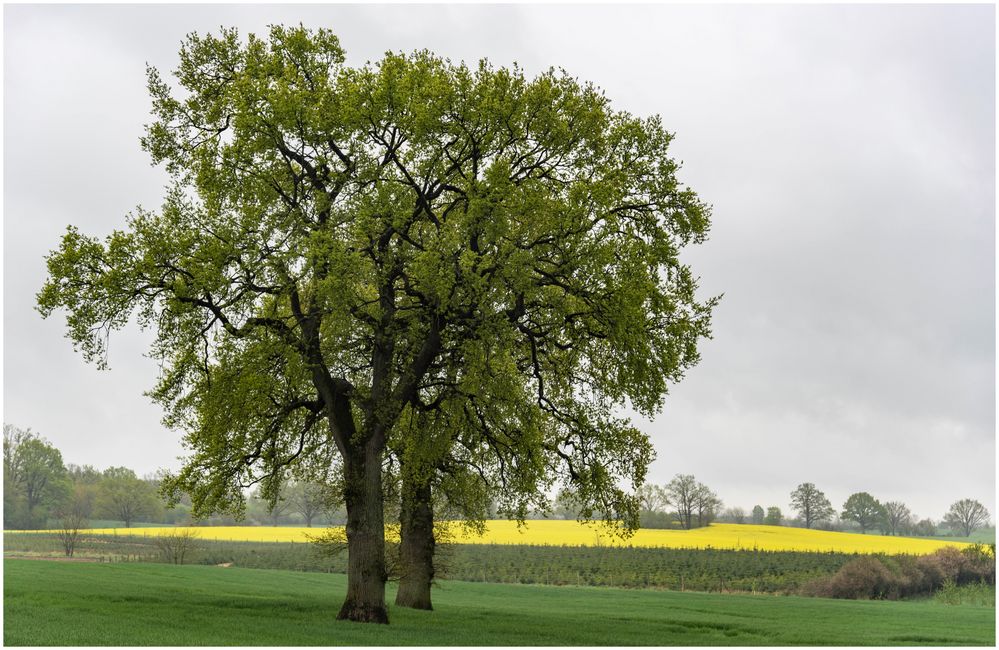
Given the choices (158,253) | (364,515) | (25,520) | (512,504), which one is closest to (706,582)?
(512,504)

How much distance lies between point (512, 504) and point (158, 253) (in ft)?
42.9

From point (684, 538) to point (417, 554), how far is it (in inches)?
2007

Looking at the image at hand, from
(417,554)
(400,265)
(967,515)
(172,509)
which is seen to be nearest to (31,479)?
(172,509)

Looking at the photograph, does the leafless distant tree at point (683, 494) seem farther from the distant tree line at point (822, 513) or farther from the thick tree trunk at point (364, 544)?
the thick tree trunk at point (364, 544)

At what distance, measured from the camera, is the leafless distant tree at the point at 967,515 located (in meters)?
140

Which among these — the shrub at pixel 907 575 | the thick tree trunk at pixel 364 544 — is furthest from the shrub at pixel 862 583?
the thick tree trunk at pixel 364 544

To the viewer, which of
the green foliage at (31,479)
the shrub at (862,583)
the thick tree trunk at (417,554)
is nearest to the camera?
the thick tree trunk at (417,554)

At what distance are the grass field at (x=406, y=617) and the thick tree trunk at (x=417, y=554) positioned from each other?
121 centimetres

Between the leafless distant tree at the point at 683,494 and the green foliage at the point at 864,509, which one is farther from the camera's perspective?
the green foliage at the point at 864,509

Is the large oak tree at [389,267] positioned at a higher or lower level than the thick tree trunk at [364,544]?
higher

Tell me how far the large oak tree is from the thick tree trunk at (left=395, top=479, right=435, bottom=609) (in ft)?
14.5

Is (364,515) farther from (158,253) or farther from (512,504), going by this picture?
Answer: (158,253)

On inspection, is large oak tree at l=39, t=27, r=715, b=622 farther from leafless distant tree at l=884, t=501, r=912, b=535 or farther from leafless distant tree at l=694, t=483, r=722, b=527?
leafless distant tree at l=884, t=501, r=912, b=535

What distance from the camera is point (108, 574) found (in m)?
40.8
